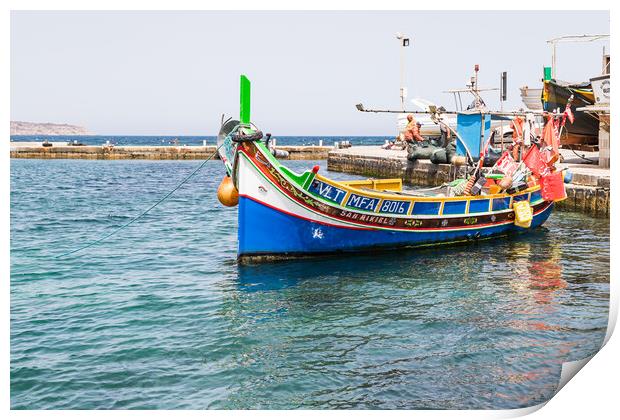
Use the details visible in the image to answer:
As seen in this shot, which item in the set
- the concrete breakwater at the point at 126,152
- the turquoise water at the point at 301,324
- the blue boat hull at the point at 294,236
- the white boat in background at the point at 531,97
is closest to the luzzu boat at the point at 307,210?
the blue boat hull at the point at 294,236

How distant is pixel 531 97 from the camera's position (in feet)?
129

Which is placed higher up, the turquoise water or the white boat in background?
the white boat in background

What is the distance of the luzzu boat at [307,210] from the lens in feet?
47.3

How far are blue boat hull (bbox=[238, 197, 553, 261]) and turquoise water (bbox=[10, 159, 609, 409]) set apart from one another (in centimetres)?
35

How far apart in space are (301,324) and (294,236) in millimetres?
4166

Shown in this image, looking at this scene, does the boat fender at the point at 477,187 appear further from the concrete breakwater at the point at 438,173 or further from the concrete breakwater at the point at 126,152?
the concrete breakwater at the point at 126,152

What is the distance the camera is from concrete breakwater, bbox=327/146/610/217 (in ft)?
70.5

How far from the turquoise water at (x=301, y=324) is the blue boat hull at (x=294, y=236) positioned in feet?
1.16

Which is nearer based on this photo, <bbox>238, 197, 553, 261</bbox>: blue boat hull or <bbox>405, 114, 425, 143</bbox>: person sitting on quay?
<bbox>238, 197, 553, 261</bbox>: blue boat hull

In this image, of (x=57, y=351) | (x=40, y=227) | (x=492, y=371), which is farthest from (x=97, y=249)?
(x=492, y=371)

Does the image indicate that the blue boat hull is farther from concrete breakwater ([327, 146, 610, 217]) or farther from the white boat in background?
the white boat in background

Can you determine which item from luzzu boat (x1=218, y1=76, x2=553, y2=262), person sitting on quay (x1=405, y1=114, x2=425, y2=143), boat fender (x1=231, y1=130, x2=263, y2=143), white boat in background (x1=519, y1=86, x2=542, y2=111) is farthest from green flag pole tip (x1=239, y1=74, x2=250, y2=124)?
white boat in background (x1=519, y1=86, x2=542, y2=111)

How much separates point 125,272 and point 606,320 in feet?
31.6

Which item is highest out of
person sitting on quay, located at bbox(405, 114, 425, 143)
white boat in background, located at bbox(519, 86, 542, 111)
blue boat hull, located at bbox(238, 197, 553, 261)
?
white boat in background, located at bbox(519, 86, 542, 111)
